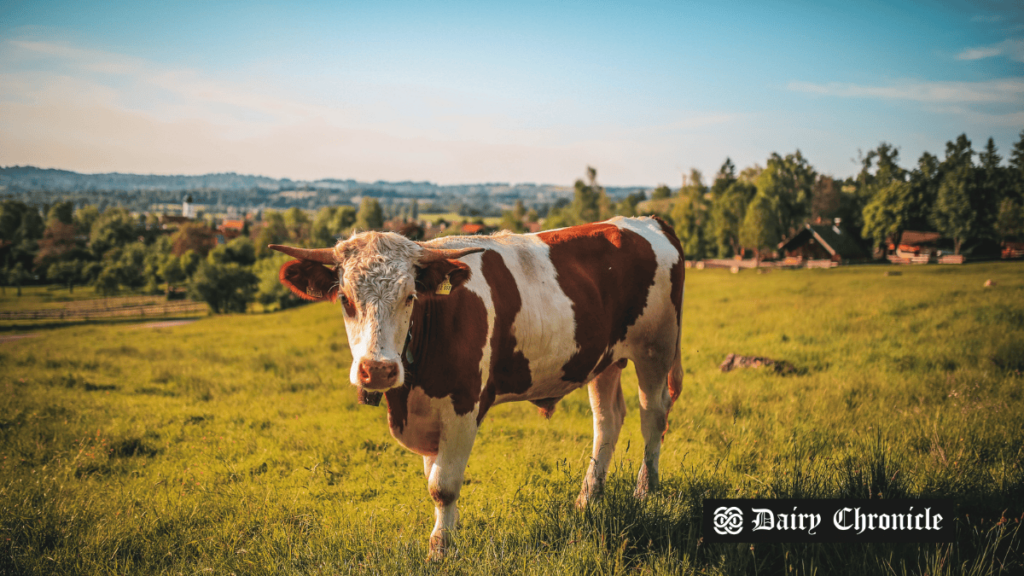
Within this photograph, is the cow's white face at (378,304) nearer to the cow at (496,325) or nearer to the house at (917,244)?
the cow at (496,325)

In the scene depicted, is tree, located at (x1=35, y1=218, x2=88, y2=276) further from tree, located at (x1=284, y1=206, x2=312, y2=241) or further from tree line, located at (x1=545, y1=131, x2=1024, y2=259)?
tree, located at (x1=284, y1=206, x2=312, y2=241)

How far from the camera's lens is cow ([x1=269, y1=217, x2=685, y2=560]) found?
10.8 feet

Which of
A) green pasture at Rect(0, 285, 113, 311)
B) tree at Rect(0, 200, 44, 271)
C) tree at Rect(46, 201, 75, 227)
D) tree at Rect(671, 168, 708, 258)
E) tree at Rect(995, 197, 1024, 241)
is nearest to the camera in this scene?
tree at Rect(995, 197, 1024, 241)

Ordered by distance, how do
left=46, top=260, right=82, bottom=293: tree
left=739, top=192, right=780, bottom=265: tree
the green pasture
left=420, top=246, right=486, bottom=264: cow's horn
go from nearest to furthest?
left=420, top=246, right=486, bottom=264: cow's horn
the green pasture
left=739, top=192, right=780, bottom=265: tree
left=46, top=260, right=82, bottom=293: tree

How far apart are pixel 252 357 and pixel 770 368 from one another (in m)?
13.9

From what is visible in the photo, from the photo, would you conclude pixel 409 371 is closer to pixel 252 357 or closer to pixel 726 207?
pixel 252 357

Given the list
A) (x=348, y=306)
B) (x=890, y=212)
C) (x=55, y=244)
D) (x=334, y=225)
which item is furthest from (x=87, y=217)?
(x=890, y=212)

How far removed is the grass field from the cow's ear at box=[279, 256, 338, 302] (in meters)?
1.89

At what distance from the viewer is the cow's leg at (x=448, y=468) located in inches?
147

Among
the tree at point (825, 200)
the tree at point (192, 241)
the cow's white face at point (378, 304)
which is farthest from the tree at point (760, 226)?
the tree at point (192, 241)

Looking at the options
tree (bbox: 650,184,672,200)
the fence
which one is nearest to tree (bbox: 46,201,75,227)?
the fence

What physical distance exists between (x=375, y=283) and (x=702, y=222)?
6199cm

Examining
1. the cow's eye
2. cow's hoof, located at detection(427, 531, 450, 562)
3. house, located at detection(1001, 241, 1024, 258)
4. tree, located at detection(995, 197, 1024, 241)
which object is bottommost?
cow's hoof, located at detection(427, 531, 450, 562)

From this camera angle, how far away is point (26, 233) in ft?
121
